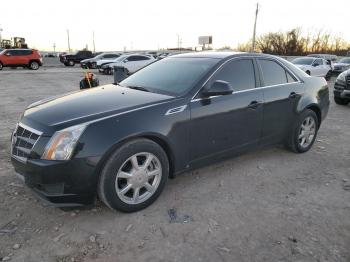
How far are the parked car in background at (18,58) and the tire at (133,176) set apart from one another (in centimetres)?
2748

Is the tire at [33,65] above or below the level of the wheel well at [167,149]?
below

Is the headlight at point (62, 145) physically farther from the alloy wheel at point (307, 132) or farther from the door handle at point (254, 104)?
the alloy wheel at point (307, 132)

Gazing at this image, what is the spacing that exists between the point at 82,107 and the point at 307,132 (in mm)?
3578

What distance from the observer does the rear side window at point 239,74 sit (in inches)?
162

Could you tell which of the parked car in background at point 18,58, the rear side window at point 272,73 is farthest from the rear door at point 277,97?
the parked car in background at point 18,58

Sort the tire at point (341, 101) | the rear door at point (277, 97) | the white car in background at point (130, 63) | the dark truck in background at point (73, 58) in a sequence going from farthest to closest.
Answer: the dark truck in background at point (73, 58)
the white car in background at point (130, 63)
the tire at point (341, 101)
the rear door at point (277, 97)

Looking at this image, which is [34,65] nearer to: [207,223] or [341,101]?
[341,101]

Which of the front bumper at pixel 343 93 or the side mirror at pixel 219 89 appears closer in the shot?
the side mirror at pixel 219 89

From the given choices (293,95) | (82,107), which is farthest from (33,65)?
(82,107)

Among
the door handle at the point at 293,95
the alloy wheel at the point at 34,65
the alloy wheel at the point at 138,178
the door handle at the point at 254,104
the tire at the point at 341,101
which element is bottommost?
the alloy wheel at the point at 34,65

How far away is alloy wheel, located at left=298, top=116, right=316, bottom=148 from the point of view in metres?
5.19

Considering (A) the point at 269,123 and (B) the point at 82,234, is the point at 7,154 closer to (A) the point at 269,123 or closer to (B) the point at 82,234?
(B) the point at 82,234

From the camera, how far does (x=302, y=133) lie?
5.21m

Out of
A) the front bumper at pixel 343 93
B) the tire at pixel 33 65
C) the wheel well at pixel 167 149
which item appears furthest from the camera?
the tire at pixel 33 65
